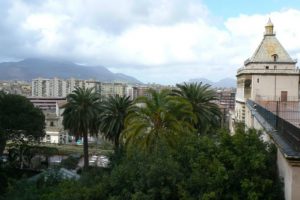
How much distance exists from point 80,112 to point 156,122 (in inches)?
500

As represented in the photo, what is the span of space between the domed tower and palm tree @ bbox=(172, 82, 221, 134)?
810 centimetres

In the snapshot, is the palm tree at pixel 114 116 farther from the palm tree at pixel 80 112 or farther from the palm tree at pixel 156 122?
the palm tree at pixel 156 122

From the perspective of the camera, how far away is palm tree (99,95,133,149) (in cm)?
2819

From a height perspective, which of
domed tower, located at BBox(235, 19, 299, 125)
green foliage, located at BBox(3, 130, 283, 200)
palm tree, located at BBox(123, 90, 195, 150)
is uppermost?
domed tower, located at BBox(235, 19, 299, 125)

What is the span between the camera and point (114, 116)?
28391 millimetres

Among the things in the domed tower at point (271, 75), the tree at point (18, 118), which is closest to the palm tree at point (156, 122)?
the domed tower at point (271, 75)

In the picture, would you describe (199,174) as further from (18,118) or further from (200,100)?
(18,118)

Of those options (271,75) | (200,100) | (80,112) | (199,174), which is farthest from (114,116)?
(199,174)

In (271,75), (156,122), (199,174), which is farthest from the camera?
(271,75)

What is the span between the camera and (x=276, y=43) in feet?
110

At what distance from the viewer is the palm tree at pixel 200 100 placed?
24.3m

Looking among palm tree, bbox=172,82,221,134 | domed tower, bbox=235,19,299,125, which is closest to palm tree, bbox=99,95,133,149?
palm tree, bbox=172,82,221,134

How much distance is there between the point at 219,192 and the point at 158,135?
8.77 metres

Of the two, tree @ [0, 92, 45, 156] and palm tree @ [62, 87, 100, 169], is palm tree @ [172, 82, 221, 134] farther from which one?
Result: tree @ [0, 92, 45, 156]
